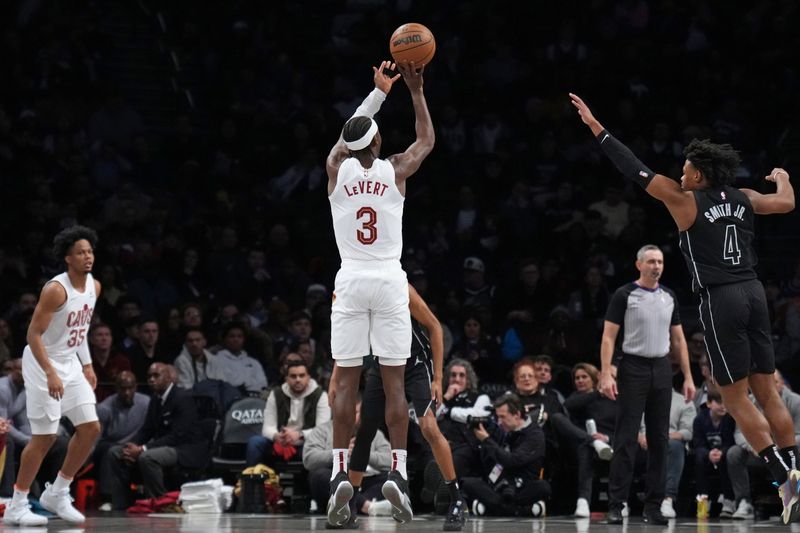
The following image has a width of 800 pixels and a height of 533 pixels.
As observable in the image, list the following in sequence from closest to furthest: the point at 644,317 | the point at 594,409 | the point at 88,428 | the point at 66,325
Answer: the point at 66,325 < the point at 88,428 < the point at 644,317 < the point at 594,409

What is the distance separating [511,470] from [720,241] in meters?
4.45

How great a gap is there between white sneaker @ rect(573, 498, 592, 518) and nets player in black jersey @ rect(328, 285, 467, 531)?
3388mm

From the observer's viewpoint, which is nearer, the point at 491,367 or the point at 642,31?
the point at 491,367

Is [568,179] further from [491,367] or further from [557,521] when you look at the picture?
[557,521]

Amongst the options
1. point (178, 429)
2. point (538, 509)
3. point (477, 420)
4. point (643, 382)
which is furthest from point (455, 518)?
point (178, 429)

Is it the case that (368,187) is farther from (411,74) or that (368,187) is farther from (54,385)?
(54,385)

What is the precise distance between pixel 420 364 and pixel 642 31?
451 inches

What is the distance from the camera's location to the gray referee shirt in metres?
10.9

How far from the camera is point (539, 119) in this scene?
61.8ft

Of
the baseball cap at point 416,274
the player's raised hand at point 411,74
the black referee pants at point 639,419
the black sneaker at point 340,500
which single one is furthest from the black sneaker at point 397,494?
the baseball cap at point 416,274

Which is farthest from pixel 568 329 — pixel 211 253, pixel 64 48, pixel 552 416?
pixel 64 48

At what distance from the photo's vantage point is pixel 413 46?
885cm

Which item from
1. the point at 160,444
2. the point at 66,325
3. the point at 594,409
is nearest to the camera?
the point at 66,325

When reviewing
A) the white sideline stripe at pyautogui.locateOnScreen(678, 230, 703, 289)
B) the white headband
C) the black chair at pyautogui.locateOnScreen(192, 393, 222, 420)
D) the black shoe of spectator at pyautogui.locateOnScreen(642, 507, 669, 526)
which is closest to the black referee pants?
the black shoe of spectator at pyautogui.locateOnScreen(642, 507, 669, 526)
